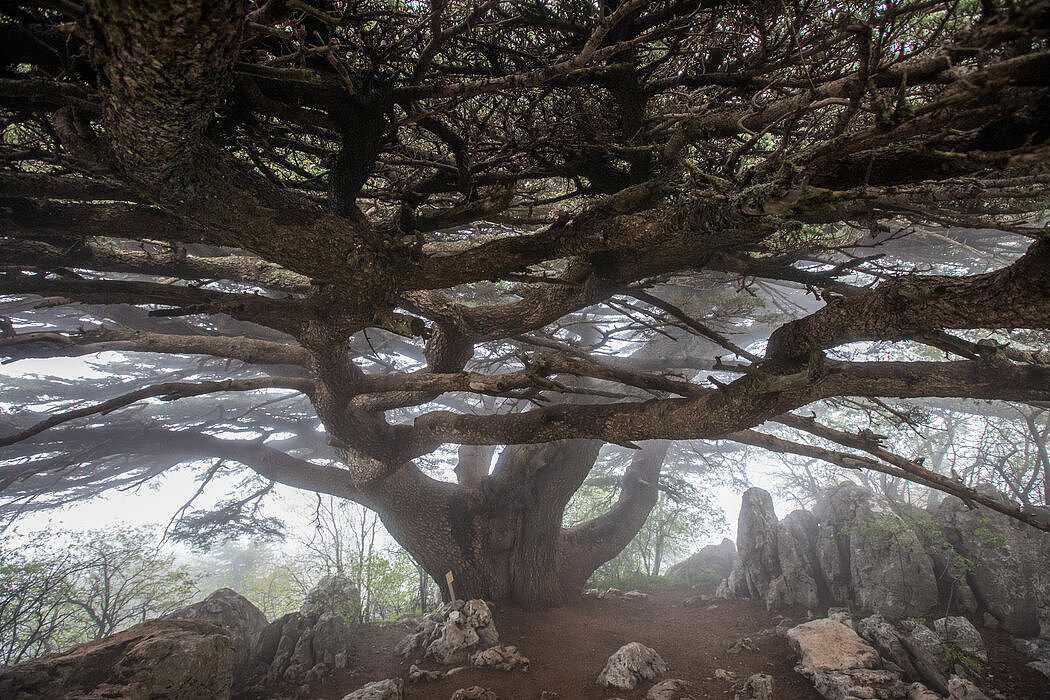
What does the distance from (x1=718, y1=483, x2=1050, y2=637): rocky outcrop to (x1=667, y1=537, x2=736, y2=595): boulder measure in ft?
5.43

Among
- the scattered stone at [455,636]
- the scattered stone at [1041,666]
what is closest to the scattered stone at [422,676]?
the scattered stone at [455,636]

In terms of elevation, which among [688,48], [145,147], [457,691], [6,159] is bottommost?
[457,691]

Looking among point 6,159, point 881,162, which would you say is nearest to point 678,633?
point 881,162

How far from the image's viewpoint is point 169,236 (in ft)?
9.19

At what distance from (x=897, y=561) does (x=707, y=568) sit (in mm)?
5192

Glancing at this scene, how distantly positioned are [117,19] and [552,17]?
192 cm

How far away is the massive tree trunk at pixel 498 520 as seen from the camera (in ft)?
22.9

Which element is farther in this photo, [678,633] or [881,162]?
[678,633]

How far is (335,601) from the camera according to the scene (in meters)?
6.36

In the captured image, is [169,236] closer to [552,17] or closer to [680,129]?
[552,17]

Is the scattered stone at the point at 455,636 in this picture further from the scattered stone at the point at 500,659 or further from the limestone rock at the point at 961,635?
the limestone rock at the point at 961,635

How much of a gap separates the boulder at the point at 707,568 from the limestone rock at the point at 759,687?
17.0 feet

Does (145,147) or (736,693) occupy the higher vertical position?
(145,147)

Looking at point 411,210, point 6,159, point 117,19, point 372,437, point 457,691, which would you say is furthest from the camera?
point 372,437
